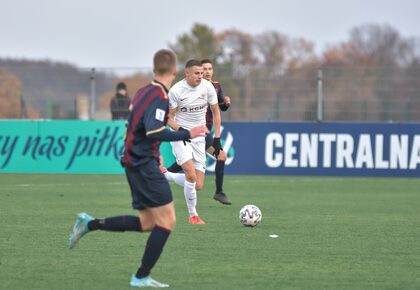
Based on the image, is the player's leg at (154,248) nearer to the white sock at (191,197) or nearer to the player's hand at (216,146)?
the white sock at (191,197)

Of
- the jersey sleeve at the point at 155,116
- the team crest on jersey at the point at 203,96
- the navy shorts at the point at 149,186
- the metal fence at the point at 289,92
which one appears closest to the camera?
the jersey sleeve at the point at 155,116

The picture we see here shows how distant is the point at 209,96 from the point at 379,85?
12160mm

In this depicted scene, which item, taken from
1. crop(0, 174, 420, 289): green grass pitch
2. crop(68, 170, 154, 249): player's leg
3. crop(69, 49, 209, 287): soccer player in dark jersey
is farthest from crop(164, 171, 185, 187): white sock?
crop(69, 49, 209, 287): soccer player in dark jersey

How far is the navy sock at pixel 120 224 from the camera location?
8.31 meters

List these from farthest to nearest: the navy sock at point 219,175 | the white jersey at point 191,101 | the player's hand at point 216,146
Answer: the navy sock at point 219,175, the player's hand at point 216,146, the white jersey at point 191,101

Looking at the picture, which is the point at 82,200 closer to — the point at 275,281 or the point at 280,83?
the point at 275,281

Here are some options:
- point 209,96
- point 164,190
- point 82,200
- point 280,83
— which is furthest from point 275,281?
point 280,83

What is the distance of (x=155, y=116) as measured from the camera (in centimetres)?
791

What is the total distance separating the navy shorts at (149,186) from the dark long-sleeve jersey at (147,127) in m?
0.06

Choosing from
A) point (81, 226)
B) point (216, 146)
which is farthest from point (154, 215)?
point (216, 146)

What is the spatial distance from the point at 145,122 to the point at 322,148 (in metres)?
15.2

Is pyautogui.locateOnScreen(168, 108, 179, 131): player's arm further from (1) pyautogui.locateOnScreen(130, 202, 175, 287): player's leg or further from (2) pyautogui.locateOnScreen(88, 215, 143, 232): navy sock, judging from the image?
(1) pyautogui.locateOnScreen(130, 202, 175, 287): player's leg

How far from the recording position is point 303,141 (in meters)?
22.8

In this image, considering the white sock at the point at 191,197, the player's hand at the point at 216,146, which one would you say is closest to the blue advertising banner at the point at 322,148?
the player's hand at the point at 216,146
